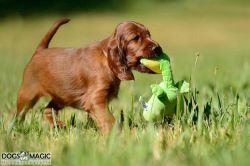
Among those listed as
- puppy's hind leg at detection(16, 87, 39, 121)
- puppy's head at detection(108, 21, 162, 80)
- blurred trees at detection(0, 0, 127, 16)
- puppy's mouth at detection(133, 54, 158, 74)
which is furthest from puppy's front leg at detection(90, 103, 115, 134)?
blurred trees at detection(0, 0, 127, 16)

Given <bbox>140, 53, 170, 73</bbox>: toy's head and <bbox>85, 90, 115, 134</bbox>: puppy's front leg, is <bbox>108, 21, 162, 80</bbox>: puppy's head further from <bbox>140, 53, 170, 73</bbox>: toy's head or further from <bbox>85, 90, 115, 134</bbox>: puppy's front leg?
<bbox>85, 90, 115, 134</bbox>: puppy's front leg

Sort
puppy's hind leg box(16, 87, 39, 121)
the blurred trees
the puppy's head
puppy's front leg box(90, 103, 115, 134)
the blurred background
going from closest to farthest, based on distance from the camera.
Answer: puppy's front leg box(90, 103, 115, 134) → the puppy's head → puppy's hind leg box(16, 87, 39, 121) → the blurred background → the blurred trees

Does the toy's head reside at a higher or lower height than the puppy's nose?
lower

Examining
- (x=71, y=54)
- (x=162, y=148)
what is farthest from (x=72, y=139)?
(x=71, y=54)

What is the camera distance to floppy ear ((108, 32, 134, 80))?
4.16 metres

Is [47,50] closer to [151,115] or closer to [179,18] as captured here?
[151,115]

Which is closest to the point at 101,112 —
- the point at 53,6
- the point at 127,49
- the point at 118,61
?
the point at 118,61

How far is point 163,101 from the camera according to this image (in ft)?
12.8

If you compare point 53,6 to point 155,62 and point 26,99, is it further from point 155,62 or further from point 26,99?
point 155,62

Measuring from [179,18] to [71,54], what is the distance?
1943 cm
